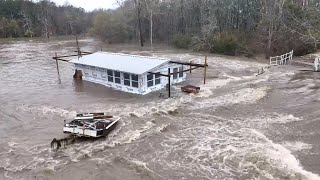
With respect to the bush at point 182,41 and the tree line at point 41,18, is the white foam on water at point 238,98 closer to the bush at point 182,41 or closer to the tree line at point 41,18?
the bush at point 182,41

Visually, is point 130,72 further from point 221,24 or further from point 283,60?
point 221,24

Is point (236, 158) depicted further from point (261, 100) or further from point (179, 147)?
point (261, 100)

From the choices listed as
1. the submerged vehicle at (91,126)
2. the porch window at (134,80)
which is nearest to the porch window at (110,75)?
the porch window at (134,80)

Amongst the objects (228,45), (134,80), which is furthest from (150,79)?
(228,45)

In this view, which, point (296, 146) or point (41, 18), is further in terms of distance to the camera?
point (41, 18)

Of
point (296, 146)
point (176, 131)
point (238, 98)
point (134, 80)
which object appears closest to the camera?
point (296, 146)

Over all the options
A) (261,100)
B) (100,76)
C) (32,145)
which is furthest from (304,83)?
(32,145)
